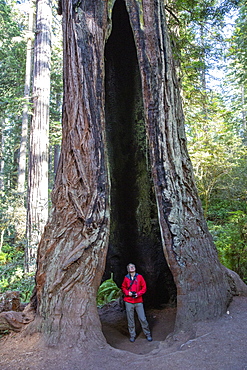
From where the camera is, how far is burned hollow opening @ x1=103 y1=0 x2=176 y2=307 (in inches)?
238

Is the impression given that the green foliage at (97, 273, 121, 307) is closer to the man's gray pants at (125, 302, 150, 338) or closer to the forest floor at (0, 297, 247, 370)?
the man's gray pants at (125, 302, 150, 338)

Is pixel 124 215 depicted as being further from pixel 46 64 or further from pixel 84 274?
pixel 46 64

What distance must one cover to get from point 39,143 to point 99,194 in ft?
16.1

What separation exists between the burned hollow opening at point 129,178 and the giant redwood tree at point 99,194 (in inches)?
15.3

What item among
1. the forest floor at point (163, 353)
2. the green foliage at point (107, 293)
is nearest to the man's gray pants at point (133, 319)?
the forest floor at point (163, 353)

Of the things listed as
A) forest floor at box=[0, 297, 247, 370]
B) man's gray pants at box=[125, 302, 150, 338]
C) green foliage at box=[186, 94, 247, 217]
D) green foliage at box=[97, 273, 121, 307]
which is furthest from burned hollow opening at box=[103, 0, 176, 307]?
green foliage at box=[186, 94, 247, 217]

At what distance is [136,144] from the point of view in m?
6.72

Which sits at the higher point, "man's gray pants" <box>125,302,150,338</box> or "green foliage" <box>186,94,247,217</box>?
"green foliage" <box>186,94,247,217</box>

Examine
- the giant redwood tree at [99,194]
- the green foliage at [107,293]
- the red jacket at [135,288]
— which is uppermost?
the giant redwood tree at [99,194]

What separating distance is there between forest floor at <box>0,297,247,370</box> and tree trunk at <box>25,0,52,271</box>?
4.20 m

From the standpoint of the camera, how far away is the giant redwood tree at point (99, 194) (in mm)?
4121

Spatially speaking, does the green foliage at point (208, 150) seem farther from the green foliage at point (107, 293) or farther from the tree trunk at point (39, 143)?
the tree trunk at point (39, 143)

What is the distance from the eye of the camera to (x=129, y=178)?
21.8ft

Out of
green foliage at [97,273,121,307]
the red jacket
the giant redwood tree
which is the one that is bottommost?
green foliage at [97,273,121,307]
